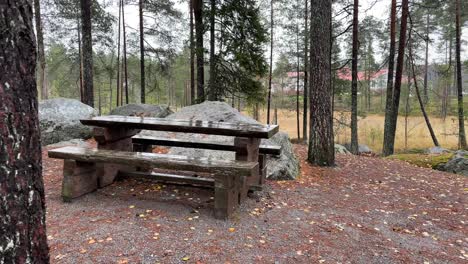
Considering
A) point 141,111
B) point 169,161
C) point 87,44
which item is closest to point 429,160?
point 169,161

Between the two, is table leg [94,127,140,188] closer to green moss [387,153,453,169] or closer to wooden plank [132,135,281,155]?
wooden plank [132,135,281,155]

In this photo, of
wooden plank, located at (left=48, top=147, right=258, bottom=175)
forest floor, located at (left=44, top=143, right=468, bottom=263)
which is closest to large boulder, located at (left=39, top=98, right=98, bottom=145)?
forest floor, located at (left=44, top=143, right=468, bottom=263)

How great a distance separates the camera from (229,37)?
10.9 m

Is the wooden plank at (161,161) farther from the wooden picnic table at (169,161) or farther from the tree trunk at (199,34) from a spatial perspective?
the tree trunk at (199,34)

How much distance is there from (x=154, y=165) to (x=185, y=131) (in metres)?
0.77

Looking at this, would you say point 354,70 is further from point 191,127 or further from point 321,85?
point 191,127

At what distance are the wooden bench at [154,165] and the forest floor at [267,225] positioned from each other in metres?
0.17

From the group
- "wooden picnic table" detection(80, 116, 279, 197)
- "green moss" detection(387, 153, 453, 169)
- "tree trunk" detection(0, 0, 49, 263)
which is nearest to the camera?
"tree trunk" detection(0, 0, 49, 263)

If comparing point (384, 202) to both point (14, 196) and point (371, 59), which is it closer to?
point (14, 196)

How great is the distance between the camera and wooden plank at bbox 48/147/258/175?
12.0ft

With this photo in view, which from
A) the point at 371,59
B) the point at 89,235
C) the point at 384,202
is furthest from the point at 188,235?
the point at 371,59

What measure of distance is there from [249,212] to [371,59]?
1236 inches

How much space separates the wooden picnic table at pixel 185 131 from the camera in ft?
13.6

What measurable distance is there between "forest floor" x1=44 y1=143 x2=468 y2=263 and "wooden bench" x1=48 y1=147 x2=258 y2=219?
0.57 ft
